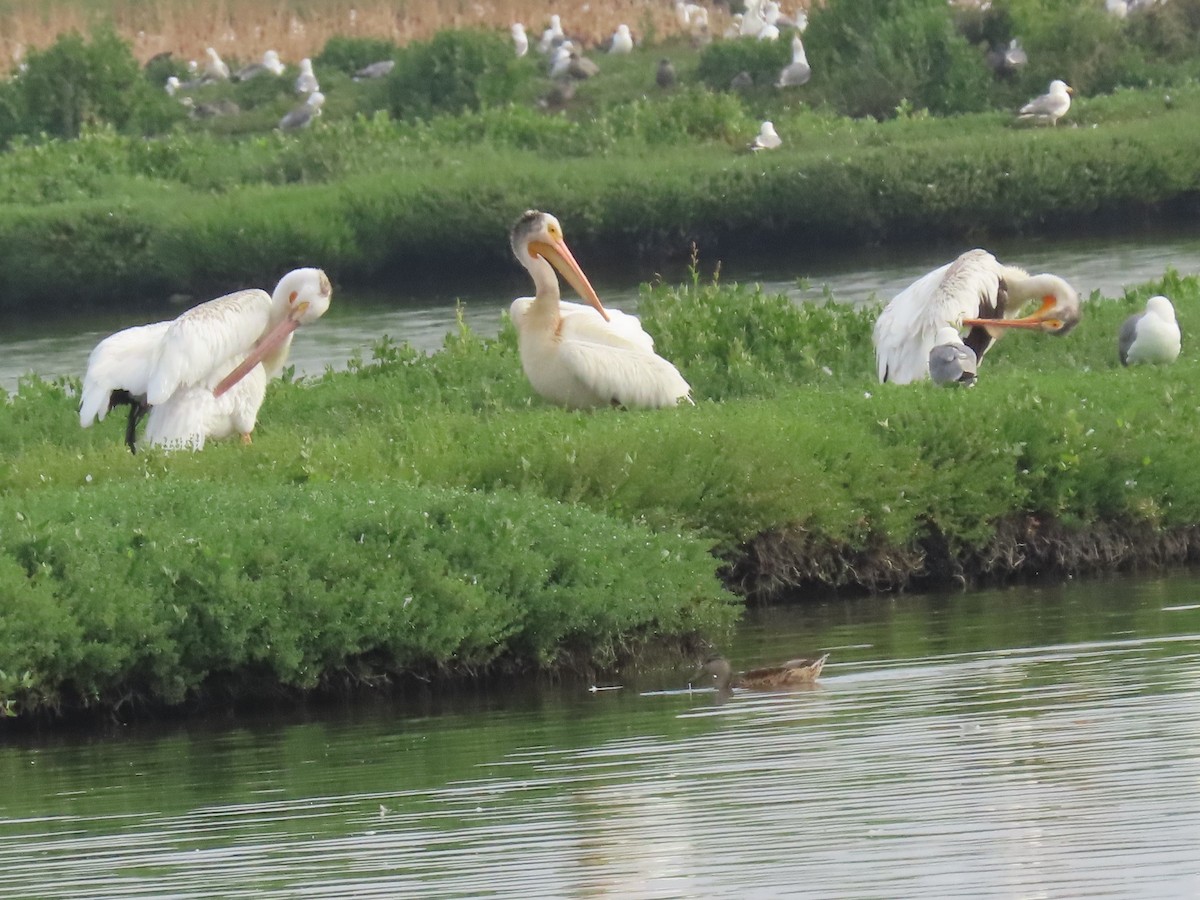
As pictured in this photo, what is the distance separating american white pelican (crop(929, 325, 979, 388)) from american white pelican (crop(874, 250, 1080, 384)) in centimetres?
36

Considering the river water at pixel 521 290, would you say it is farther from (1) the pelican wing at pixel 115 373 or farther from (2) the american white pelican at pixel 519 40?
(2) the american white pelican at pixel 519 40

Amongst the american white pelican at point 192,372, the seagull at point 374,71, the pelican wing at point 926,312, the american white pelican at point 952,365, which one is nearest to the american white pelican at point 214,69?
the seagull at point 374,71

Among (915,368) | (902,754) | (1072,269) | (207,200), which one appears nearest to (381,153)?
(207,200)

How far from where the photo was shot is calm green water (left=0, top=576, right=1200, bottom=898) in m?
5.88

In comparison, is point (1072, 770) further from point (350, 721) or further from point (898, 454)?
point (898, 454)

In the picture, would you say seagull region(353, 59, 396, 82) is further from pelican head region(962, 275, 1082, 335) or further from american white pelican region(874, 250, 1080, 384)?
pelican head region(962, 275, 1082, 335)

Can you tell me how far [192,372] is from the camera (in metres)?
11.3

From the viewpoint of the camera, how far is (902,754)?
7.16 metres

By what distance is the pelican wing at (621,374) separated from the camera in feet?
39.4

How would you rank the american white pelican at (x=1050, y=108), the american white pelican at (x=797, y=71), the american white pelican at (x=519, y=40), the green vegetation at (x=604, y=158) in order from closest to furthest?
the green vegetation at (x=604, y=158) < the american white pelican at (x=1050, y=108) < the american white pelican at (x=797, y=71) < the american white pelican at (x=519, y=40)

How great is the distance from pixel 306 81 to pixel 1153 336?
25481 mm

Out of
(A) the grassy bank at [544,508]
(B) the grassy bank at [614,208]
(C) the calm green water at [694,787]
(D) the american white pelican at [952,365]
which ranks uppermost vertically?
(B) the grassy bank at [614,208]

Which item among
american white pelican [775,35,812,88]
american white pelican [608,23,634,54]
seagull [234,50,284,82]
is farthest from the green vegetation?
american white pelican [608,23,634,54]

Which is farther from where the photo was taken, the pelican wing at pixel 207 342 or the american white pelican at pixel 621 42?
the american white pelican at pixel 621 42
